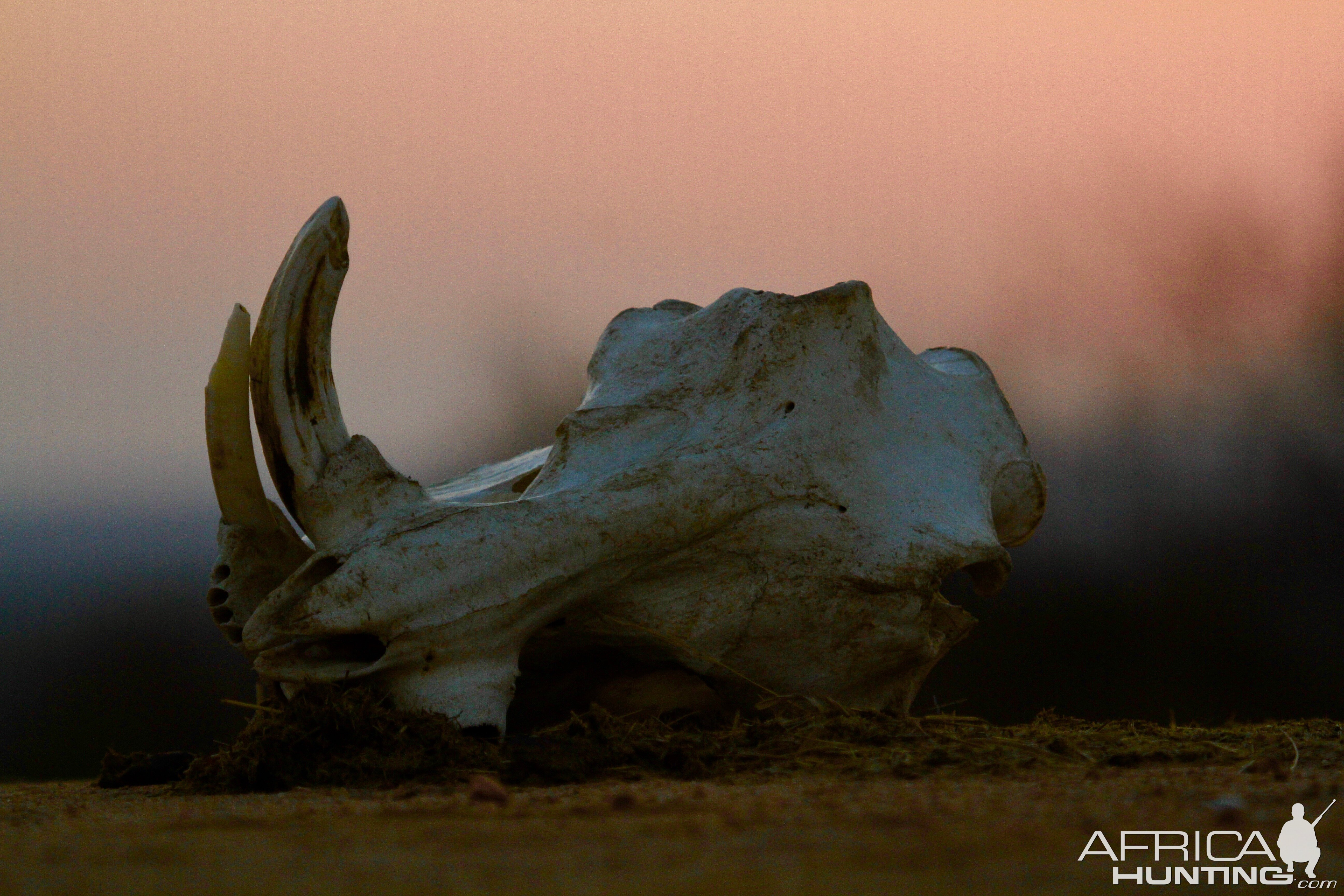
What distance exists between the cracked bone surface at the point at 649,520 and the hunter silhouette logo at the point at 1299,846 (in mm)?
2385

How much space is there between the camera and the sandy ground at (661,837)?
69.9 inches

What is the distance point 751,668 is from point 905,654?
62 centimetres

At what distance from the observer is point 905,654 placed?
4832 millimetres

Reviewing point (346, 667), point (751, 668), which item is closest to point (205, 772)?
point (346, 667)

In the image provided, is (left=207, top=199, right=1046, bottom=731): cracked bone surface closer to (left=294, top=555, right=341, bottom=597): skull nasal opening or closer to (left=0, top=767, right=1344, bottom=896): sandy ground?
(left=294, top=555, right=341, bottom=597): skull nasal opening

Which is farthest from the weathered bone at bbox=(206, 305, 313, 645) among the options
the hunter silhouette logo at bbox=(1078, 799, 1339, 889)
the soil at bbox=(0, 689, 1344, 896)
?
the hunter silhouette logo at bbox=(1078, 799, 1339, 889)

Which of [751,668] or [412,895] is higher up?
[412,895]

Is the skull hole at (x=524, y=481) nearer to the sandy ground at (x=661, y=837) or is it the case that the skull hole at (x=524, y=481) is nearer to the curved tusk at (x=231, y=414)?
the curved tusk at (x=231, y=414)

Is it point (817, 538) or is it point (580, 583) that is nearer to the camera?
point (580, 583)

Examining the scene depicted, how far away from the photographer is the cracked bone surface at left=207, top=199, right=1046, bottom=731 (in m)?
3.93

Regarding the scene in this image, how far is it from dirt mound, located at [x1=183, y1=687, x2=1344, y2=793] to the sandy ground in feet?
0.93

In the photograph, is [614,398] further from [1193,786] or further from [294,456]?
[1193,786]

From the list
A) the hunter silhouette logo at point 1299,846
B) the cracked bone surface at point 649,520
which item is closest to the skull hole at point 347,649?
the cracked bone surface at point 649,520

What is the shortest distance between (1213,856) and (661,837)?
879 mm
